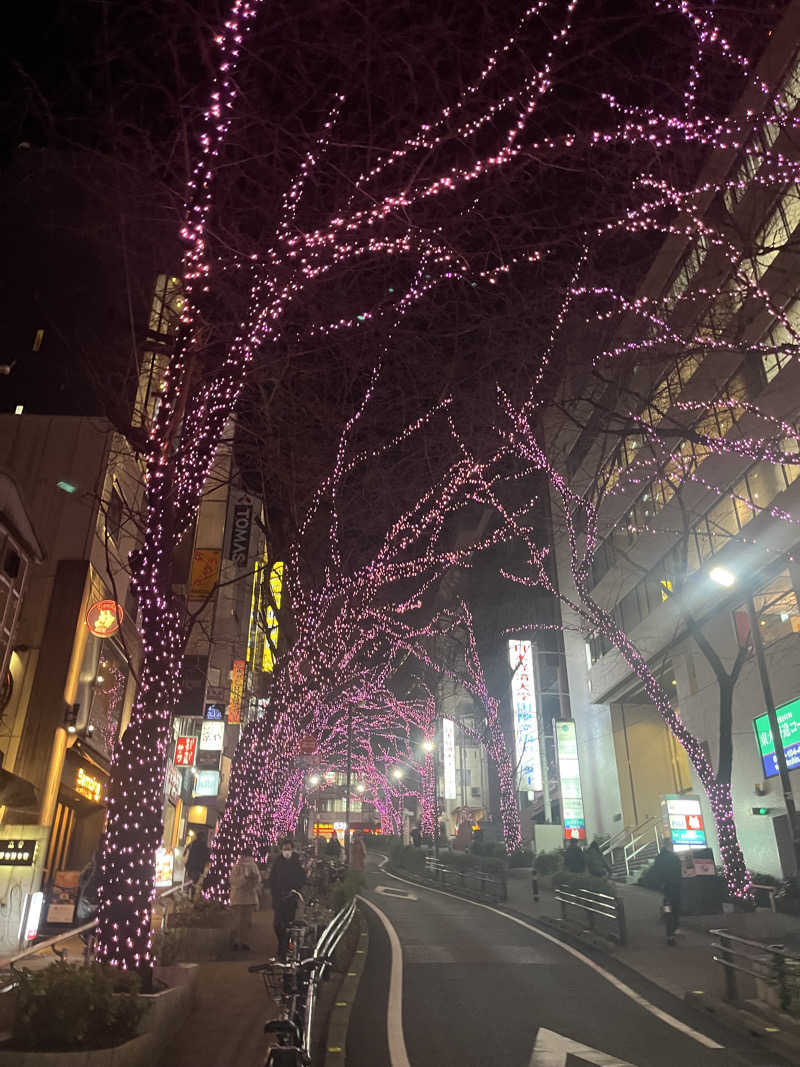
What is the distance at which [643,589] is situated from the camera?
2841cm

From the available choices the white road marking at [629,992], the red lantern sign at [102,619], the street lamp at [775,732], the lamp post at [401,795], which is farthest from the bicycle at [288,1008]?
the lamp post at [401,795]

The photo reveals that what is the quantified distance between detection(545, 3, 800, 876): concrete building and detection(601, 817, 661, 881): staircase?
149mm

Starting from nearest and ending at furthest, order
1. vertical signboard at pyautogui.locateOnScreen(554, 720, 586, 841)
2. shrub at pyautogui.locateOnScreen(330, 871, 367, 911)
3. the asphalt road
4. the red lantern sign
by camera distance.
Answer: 1. the asphalt road
2. shrub at pyautogui.locateOnScreen(330, 871, 367, 911)
3. the red lantern sign
4. vertical signboard at pyautogui.locateOnScreen(554, 720, 586, 841)

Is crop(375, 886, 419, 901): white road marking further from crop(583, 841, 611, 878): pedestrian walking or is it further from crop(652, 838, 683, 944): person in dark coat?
crop(652, 838, 683, 944): person in dark coat

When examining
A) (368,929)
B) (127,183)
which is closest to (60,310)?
(127,183)

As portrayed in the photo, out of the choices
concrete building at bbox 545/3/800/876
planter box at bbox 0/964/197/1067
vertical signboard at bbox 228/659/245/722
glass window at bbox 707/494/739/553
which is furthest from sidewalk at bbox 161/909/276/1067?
vertical signboard at bbox 228/659/245/722

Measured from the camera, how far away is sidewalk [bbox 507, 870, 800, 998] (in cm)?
981

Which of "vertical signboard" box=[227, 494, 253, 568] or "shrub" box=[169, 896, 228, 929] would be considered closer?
"shrub" box=[169, 896, 228, 929]

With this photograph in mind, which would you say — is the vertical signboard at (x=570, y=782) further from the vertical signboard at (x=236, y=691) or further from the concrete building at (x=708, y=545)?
the vertical signboard at (x=236, y=691)

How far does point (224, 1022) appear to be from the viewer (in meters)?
6.95

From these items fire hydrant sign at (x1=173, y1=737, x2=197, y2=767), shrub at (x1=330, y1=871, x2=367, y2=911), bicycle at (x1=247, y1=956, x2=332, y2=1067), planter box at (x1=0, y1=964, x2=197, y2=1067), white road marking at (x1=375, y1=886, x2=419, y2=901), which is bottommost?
planter box at (x1=0, y1=964, x2=197, y2=1067)

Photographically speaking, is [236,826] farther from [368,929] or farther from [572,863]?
[572,863]

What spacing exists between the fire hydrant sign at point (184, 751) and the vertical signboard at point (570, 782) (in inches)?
611

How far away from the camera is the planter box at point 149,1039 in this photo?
15.7 ft
